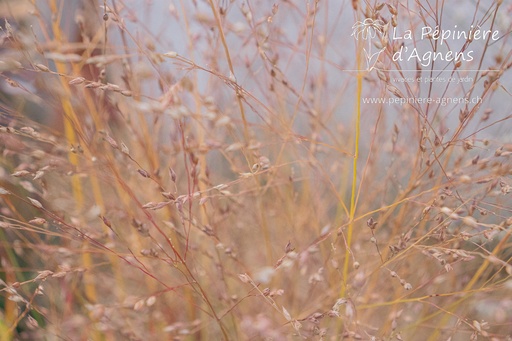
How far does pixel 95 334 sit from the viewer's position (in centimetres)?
96

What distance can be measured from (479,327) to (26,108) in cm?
124

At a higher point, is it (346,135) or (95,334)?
(346,135)

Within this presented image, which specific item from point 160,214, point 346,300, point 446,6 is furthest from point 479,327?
point 446,6

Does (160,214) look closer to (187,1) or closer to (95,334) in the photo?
(95,334)

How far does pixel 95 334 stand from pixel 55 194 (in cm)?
28

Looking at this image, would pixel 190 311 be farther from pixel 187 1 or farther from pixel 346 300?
pixel 187 1

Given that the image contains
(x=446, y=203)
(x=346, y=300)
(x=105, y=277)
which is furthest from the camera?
(x=105, y=277)

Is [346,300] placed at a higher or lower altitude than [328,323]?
higher

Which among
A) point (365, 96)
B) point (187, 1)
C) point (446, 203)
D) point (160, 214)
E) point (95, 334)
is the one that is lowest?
point (95, 334)

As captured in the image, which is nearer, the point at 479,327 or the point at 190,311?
the point at 479,327

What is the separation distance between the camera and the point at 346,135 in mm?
1408

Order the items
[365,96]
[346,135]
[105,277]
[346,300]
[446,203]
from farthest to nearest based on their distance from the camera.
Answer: [346,135], [365,96], [105,277], [446,203], [346,300]

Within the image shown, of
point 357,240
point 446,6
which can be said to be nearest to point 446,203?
point 357,240

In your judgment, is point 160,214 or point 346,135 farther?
point 346,135
